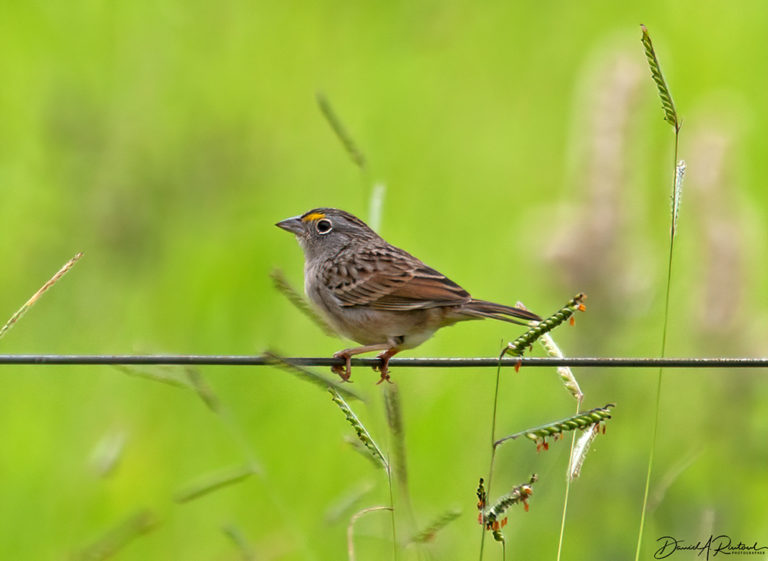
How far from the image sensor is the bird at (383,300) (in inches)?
167

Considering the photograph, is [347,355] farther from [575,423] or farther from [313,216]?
[575,423]

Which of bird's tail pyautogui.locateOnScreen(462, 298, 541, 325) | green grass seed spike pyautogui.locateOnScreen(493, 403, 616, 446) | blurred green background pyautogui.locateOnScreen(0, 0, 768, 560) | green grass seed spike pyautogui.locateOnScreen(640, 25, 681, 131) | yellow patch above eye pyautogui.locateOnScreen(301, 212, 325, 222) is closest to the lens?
green grass seed spike pyautogui.locateOnScreen(493, 403, 616, 446)

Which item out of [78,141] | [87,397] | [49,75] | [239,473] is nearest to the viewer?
[239,473]

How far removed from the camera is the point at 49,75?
6906 millimetres

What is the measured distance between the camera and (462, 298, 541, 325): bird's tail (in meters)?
3.52

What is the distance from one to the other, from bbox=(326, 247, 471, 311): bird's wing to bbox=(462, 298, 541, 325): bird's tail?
0.10 m

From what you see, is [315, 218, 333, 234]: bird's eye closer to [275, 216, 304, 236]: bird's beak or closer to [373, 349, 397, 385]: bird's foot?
[275, 216, 304, 236]: bird's beak

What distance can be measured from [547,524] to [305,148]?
12.6ft

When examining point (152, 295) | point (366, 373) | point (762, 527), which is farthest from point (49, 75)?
point (762, 527)

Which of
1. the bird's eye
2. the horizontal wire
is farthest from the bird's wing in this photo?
the horizontal wire

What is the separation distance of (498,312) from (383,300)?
706 mm

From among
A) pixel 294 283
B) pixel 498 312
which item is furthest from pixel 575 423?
pixel 294 283

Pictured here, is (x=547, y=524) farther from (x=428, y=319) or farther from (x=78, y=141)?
(x=78, y=141)

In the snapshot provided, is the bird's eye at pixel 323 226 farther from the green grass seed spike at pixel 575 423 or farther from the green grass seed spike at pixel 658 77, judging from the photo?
the green grass seed spike at pixel 575 423
